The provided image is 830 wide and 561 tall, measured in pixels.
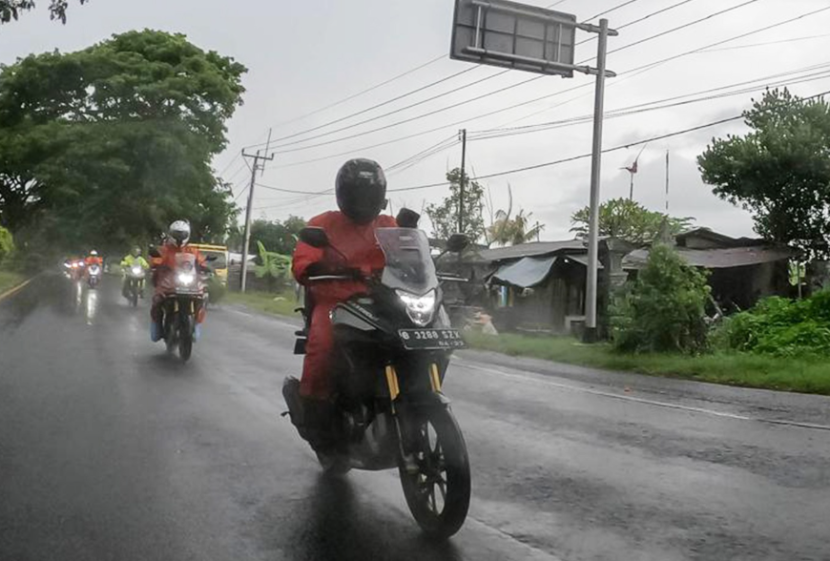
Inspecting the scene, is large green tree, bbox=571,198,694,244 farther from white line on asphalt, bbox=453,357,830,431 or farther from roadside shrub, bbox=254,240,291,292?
white line on asphalt, bbox=453,357,830,431

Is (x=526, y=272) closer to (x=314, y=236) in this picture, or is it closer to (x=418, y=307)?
(x=314, y=236)

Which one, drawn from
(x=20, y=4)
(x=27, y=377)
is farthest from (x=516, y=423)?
A: (x=20, y=4)

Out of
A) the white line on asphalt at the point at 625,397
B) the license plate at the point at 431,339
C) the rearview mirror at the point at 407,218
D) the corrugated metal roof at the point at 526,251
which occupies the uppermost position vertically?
the corrugated metal roof at the point at 526,251

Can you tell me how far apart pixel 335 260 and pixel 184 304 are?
8142 mm

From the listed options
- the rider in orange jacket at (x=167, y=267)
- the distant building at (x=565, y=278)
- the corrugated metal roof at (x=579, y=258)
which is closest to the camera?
the rider in orange jacket at (x=167, y=267)

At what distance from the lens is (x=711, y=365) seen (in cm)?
1463

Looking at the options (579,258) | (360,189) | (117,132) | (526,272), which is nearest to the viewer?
(360,189)

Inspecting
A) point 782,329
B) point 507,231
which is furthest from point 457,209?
point 782,329

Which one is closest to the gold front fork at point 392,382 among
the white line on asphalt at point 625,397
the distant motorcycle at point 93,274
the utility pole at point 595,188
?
the white line on asphalt at point 625,397

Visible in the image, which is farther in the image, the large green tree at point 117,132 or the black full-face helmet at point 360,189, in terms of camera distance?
the large green tree at point 117,132

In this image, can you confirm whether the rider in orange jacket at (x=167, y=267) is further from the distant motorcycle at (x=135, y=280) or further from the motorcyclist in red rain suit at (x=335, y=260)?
the distant motorcycle at (x=135, y=280)

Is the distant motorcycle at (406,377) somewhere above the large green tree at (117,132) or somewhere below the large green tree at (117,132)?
below

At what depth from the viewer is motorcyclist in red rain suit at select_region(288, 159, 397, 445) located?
5.16m

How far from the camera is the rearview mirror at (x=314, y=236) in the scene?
16.4 feet
